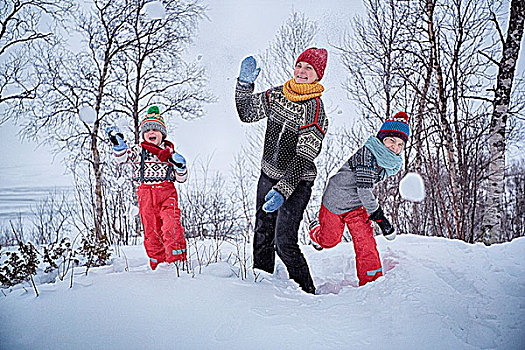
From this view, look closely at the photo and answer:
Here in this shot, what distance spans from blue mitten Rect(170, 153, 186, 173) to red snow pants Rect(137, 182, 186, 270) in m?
0.13

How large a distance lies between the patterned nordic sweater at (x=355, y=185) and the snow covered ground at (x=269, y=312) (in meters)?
0.41

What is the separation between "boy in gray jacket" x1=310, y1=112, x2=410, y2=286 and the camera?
1.96 m

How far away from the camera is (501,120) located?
2844mm

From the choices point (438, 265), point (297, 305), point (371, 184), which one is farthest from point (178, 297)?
point (438, 265)

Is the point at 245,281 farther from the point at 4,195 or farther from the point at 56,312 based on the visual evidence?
the point at 4,195

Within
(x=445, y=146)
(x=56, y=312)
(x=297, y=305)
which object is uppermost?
(x=445, y=146)

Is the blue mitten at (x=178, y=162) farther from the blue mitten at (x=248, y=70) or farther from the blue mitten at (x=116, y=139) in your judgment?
the blue mitten at (x=248, y=70)

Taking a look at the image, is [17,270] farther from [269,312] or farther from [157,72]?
[157,72]

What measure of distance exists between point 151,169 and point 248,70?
33.2 inches

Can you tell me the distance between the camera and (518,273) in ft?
5.90

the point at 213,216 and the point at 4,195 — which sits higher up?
the point at 4,195

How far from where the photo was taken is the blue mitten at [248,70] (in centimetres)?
196

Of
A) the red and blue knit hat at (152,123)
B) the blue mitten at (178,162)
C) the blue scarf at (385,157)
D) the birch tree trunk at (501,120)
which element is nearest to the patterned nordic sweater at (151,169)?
the blue mitten at (178,162)

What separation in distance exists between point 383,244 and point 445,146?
3.85 ft
